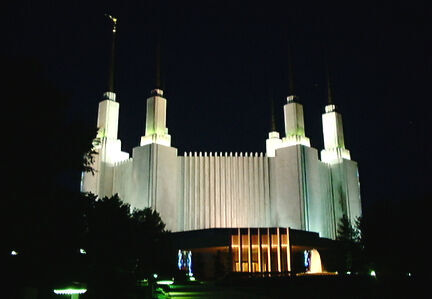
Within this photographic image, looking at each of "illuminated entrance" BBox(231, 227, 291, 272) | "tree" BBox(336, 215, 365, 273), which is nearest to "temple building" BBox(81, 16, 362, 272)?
"illuminated entrance" BBox(231, 227, 291, 272)

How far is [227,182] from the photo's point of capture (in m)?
47.7

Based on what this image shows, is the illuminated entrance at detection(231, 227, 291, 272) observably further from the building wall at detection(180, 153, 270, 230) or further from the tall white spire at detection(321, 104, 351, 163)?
the tall white spire at detection(321, 104, 351, 163)

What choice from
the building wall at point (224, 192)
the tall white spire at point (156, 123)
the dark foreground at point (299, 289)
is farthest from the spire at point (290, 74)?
the dark foreground at point (299, 289)

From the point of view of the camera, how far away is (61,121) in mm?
14594

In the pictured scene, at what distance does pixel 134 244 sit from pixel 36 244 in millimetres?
11058

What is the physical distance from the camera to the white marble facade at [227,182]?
44.9 metres

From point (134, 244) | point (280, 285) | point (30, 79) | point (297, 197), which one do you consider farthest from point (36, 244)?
point (297, 197)

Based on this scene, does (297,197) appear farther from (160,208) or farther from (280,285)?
(280,285)

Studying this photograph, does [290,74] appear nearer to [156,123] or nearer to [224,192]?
[224,192]

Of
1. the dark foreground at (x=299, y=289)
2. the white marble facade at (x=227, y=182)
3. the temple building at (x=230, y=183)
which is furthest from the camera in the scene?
the white marble facade at (x=227, y=182)

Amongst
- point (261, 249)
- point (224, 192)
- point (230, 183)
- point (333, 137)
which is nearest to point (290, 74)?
point (333, 137)

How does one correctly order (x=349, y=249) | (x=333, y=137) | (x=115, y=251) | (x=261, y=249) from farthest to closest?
1. (x=333, y=137)
2. (x=349, y=249)
3. (x=261, y=249)
4. (x=115, y=251)

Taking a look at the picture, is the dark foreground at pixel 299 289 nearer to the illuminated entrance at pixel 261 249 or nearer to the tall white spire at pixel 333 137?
the illuminated entrance at pixel 261 249

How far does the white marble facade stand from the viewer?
44.9m
